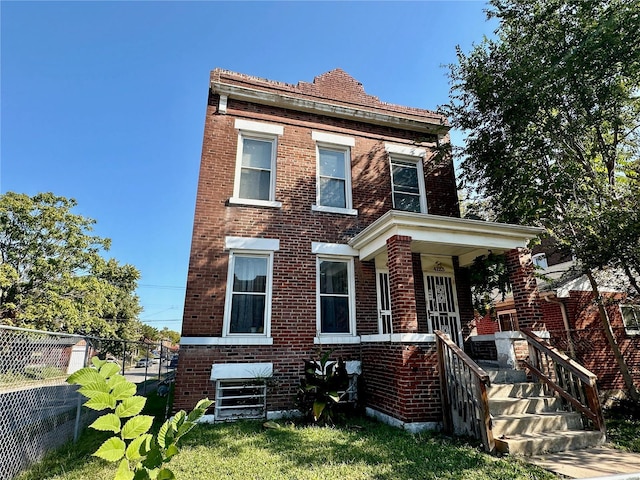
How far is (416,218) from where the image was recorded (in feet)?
22.5

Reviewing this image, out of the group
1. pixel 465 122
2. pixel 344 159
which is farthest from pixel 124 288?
pixel 465 122

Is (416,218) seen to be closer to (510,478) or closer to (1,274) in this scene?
(510,478)

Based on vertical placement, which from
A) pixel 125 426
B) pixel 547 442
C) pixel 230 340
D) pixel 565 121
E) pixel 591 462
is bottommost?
pixel 591 462

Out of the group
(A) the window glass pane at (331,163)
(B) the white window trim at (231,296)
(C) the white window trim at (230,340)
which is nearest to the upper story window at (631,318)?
(A) the window glass pane at (331,163)

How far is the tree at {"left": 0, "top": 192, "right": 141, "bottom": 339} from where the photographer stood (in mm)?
19281

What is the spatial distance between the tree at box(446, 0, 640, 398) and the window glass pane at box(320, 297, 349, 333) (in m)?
5.05

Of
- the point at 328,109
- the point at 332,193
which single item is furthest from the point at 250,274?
the point at 328,109

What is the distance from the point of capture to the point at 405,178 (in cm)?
1002

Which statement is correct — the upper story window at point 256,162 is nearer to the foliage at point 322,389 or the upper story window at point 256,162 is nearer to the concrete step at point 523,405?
the foliage at point 322,389

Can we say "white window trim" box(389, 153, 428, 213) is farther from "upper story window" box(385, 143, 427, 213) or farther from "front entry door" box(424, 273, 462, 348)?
"front entry door" box(424, 273, 462, 348)

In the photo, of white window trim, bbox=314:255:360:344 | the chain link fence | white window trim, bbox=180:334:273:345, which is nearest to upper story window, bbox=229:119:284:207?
white window trim, bbox=314:255:360:344

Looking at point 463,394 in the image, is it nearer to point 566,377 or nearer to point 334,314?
point 566,377

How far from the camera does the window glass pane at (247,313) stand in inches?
295

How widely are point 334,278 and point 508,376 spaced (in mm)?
4115
